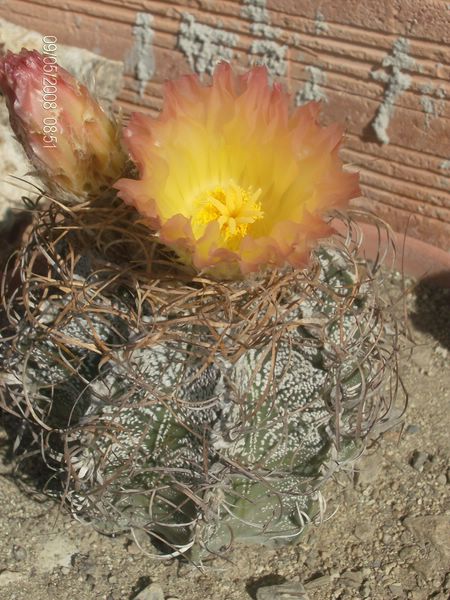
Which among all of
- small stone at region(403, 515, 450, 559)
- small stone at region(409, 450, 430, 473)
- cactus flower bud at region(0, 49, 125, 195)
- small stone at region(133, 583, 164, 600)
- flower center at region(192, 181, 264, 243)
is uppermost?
cactus flower bud at region(0, 49, 125, 195)

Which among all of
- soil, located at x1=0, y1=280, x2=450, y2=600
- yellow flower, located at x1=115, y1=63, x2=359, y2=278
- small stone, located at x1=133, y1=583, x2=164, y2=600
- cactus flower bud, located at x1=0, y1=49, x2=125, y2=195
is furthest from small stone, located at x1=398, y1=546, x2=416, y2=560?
cactus flower bud, located at x1=0, y1=49, x2=125, y2=195

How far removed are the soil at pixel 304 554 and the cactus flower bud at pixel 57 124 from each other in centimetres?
47

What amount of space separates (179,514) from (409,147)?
0.73 metres

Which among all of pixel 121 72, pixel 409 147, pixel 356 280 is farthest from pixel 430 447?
pixel 121 72

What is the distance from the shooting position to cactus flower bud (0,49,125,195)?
0.70 metres

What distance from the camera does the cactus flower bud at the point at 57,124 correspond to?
0.70 meters

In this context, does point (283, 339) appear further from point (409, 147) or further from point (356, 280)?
point (409, 147)

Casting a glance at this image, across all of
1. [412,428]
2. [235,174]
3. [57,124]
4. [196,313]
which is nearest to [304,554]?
[412,428]

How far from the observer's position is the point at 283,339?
821mm

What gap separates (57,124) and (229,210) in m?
0.18

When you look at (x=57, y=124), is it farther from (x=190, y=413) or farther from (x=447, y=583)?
(x=447, y=583)

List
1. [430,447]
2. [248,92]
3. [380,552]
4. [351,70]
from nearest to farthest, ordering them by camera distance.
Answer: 1. [248,92]
2. [380,552]
3. [430,447]
4. [351,70]

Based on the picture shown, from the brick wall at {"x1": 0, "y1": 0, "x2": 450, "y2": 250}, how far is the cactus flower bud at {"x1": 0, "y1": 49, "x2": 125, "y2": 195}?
58 cm

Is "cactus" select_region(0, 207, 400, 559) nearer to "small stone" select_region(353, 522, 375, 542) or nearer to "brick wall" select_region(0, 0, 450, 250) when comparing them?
"small stone" select_region(353, 522, 375, 542)
